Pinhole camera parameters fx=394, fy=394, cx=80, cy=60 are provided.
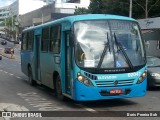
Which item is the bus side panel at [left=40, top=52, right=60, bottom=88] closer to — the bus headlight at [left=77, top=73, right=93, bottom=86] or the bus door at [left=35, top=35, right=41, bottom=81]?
the bus door at [left=35, top=35, right=41, bottom=81]

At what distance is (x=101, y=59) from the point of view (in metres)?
10.9

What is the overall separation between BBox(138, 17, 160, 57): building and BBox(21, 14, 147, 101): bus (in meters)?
26.1

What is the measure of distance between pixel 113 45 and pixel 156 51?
1165 inches

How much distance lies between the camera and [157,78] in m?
15.7

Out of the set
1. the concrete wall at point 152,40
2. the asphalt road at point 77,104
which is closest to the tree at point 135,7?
Answer: the concrete wall at point 152,40

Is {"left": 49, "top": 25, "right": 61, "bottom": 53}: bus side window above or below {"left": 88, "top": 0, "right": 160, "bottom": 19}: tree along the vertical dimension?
below

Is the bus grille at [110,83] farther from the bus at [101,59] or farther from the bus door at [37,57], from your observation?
the bus door at [37,57]

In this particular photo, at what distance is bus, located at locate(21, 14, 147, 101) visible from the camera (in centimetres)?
1085

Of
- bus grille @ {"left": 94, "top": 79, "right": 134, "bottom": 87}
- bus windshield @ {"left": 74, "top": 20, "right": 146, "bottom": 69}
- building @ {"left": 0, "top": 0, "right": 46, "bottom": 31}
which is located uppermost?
building @ {"left": 0, "top": 0, "right": 46, "bottom": 31}

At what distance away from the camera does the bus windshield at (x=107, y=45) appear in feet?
36.0

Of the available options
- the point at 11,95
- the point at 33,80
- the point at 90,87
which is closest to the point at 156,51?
the point at 33,80

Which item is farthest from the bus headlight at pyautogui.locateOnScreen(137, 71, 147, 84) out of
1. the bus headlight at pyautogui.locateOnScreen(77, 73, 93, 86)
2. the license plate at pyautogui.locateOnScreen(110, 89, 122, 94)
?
the bus headlight at pyautogui.locateOnScreen(77, 73, 93, 86)

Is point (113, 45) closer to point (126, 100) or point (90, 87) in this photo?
point (90, 87)

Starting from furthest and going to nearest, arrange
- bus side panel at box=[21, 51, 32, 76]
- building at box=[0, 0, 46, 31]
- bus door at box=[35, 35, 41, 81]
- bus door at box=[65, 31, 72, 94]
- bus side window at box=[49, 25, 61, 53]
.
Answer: building at box=[0, 0, 46, 31] → bus side panel at box=[21, 51, 32, 76] → bus door at box=[35, 35, 41, 81] → bus side window at box=[49, 25, 61, 53] → bus door at box=[65, 31, 72, 94]
